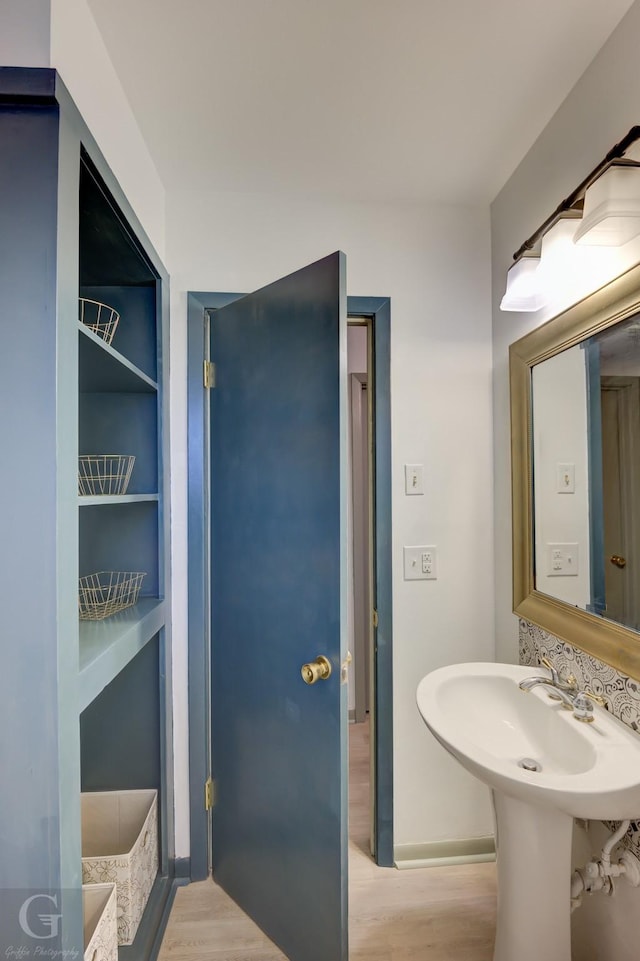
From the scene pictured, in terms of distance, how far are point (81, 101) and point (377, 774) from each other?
2.17m

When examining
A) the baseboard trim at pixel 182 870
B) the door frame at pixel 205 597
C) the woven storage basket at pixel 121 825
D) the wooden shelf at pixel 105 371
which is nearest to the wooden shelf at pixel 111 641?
the door frame at pixel 205 597

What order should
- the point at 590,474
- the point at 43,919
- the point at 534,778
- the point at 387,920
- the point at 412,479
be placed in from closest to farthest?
the point at 43,919 → the point at 534,778 → the point at 590,474 → the point at 387,920 → the point at 412,479

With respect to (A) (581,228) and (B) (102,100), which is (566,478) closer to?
(A) (581,228)

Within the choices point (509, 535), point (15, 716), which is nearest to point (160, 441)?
point (15, 716)

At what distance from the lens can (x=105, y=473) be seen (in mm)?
1629

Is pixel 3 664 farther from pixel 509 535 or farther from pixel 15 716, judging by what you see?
pixel 509 535

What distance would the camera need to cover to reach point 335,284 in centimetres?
124

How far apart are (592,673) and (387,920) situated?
1.07 m

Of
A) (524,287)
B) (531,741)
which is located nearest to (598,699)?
(531,741)

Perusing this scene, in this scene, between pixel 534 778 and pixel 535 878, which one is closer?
pixel 534 778

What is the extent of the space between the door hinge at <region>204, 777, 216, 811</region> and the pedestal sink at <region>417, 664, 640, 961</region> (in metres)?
0.93

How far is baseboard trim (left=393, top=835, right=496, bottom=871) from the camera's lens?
1815 millimetres

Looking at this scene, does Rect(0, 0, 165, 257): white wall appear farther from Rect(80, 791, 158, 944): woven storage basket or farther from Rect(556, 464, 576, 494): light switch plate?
Rect(80, 791, 158, 944): woven storage basket

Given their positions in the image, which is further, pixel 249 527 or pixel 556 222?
pixel 249 527
